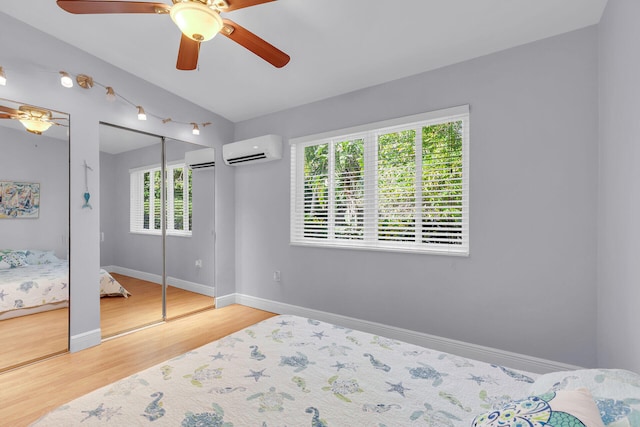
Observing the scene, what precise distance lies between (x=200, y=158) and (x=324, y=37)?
7.06 ft

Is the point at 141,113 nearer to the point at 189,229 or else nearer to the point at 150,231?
the point at 150,231

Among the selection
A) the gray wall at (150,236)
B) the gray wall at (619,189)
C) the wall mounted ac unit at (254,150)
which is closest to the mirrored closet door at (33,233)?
the gray wall at (150,236)

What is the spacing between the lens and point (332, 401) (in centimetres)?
124

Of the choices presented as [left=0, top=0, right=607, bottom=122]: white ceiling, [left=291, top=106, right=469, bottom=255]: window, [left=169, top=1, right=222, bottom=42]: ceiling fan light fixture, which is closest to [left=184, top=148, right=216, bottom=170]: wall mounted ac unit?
[left=0, top=0, right=607, bottom=122]: white ceiling

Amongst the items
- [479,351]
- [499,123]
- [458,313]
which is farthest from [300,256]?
[499,123]

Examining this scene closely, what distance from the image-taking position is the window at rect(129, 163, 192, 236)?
3332 millimetres

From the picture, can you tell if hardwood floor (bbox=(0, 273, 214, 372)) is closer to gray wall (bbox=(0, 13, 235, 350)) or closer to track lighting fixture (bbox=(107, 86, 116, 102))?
gray wall (bbox=(0, 13, 235, 350))

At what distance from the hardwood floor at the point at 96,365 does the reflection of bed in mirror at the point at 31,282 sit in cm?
45

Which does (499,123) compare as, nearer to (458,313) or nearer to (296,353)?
(458,313)

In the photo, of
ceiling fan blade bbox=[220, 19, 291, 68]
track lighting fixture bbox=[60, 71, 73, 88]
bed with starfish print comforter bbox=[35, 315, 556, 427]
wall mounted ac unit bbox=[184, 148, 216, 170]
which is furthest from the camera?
wall mounted ac unit bbox=[184, 148, 216, 170]

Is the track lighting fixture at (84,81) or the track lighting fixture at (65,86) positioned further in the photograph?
the track lighting fixture at (84,81)

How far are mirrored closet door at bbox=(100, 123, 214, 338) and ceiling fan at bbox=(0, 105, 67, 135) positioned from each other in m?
0.40

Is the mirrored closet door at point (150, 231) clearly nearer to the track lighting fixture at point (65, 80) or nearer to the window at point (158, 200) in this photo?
the window at point (158, 200)

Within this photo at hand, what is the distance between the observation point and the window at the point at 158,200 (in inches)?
131
